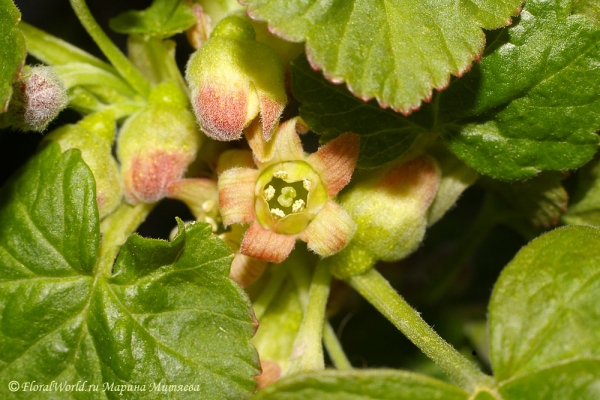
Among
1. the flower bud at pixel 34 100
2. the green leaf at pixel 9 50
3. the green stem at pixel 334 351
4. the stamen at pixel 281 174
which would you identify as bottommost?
the green stem at pixel 334 351

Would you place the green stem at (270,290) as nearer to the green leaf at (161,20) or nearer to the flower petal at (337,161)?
the flower petal at (337,161)

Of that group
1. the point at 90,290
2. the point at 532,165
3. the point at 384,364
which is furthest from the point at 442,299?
the point at 90,290

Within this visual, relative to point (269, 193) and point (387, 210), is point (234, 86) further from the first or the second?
point (387, 210)

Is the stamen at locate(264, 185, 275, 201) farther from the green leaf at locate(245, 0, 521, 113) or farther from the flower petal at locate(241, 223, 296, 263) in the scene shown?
the green leaf at locate(245, 0, 521, 113)

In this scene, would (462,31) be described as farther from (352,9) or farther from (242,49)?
(242,49)

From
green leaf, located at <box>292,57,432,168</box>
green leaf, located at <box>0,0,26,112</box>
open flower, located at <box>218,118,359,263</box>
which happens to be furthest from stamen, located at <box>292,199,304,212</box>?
green leaf, located at <box>0,0,26,112</box>

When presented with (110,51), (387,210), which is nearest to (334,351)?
(387,210)

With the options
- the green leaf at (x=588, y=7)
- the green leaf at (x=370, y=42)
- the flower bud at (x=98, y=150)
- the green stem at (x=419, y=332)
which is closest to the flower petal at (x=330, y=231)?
the green stem at (x=419, y=332)
